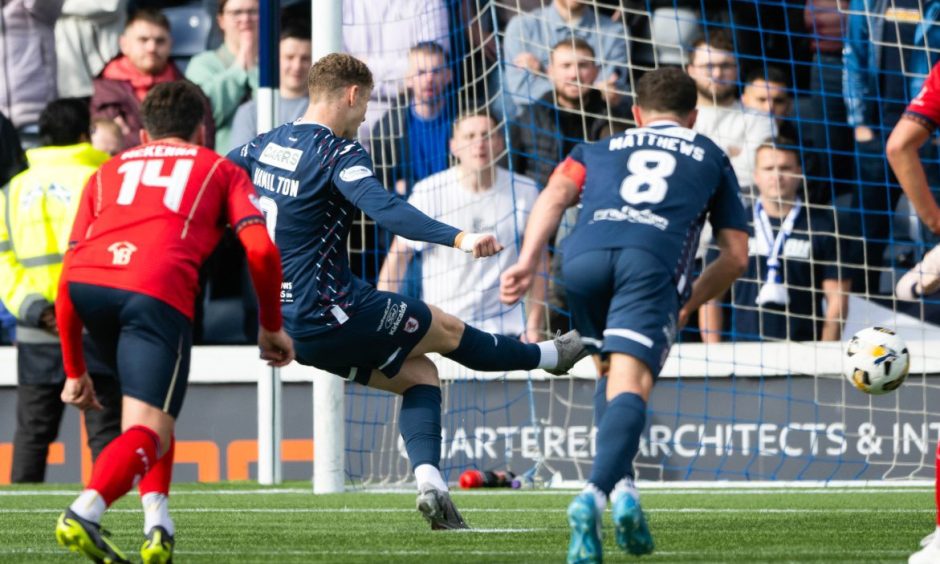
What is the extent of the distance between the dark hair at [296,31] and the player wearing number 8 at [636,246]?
542cm

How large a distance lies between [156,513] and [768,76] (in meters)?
7.04

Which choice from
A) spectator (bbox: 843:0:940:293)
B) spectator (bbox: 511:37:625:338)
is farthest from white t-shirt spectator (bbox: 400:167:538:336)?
spectator (bbox: 843:0:940:293)

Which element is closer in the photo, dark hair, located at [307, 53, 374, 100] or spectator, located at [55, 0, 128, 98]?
dark hair, located at [307, 53, 374, 100]

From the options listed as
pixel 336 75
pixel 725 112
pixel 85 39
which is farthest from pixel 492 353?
pixel 85 39

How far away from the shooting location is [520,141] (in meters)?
10.9

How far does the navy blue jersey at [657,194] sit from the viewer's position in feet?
17.2

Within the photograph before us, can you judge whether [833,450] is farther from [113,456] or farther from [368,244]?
[113,456]

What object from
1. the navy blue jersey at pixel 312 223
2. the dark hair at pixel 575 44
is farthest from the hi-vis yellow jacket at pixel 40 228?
the navy blue jersey at pixel 312 223

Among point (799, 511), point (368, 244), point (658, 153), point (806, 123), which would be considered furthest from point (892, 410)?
point (658, 153)

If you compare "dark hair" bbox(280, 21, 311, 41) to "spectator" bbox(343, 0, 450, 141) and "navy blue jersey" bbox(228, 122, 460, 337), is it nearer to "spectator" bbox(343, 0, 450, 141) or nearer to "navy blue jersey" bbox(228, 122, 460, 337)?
"spectator" bbox(343, 0, 450, 141)

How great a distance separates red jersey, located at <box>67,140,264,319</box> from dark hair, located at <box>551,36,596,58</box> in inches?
243

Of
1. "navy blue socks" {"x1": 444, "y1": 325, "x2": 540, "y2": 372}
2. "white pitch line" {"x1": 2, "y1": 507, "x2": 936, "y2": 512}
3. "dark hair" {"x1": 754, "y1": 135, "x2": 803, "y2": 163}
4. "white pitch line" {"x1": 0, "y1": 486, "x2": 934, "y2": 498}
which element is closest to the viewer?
"navy blue socks" {"x1": 444, "y1": 325, "x2": 540, "y2": 372}

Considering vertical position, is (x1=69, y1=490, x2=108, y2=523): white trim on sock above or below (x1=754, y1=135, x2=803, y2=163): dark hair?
below

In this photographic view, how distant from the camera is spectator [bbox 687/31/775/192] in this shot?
1073cm
